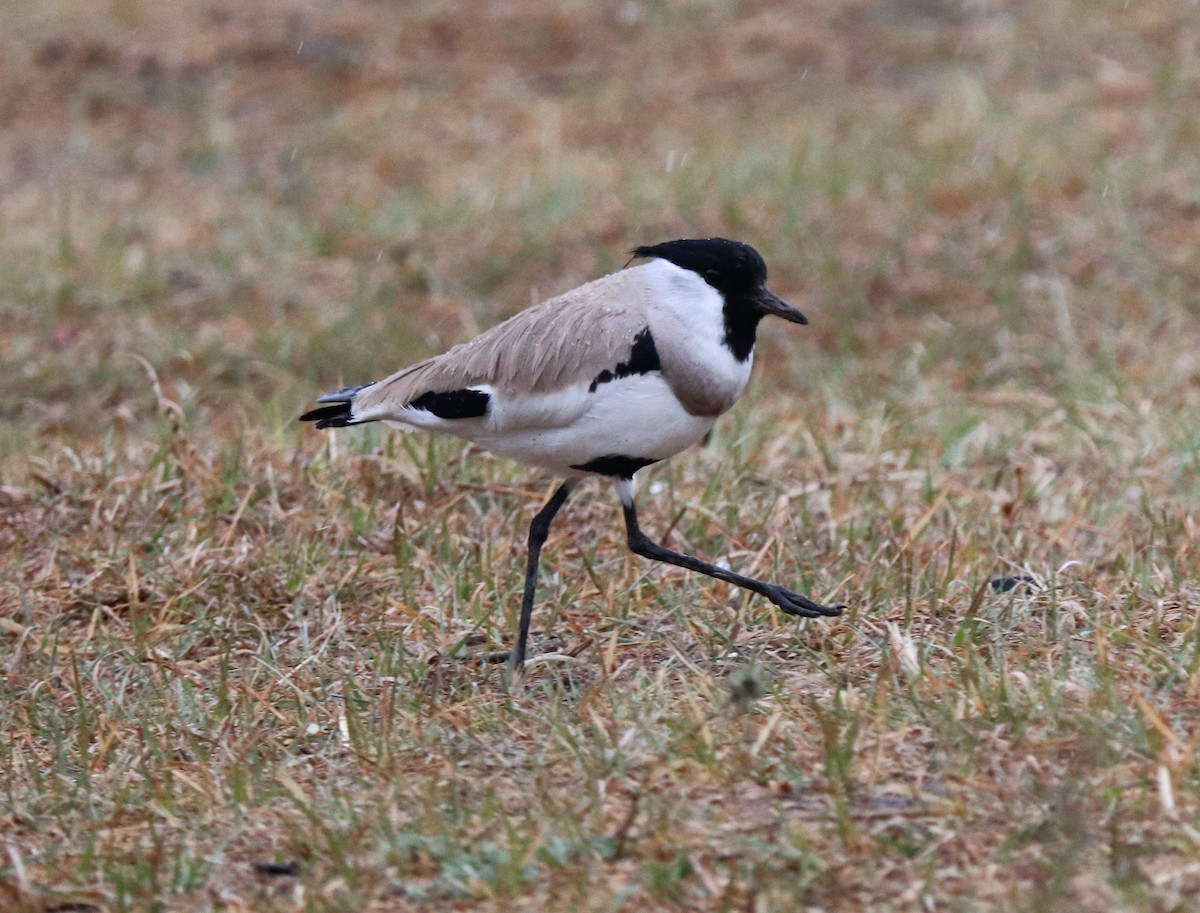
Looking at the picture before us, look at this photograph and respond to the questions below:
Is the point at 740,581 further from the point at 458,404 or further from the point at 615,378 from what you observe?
the point at 458,404

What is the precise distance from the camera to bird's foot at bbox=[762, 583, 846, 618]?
392 cm

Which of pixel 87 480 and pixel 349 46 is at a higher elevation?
pixel 349 46

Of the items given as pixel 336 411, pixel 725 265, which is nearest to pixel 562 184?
pixel 336 411

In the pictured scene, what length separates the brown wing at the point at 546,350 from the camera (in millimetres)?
3818

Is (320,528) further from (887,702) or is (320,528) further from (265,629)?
(887,702)

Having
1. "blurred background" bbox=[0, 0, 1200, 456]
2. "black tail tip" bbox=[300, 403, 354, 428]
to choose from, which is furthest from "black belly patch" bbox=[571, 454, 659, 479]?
"blurred background" bbox=[0, 0, 1200, 456]

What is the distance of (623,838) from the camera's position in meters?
3.00

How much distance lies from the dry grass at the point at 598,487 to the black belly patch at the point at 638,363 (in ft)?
2.02

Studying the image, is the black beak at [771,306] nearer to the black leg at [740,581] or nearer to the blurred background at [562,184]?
the black leg at [740,581]

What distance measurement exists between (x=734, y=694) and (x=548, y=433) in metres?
0.87

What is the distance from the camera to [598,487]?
5195 millimetres

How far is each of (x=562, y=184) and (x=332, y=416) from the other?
163 inches

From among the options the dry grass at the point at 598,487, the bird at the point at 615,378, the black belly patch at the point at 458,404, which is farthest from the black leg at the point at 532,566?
the black belly patch at the point at 458,404

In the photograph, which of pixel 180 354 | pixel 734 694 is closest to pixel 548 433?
pixel 734 694
